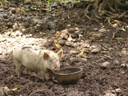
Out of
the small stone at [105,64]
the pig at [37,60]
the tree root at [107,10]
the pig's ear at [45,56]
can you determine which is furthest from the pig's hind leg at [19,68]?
the tree root at [107,10]

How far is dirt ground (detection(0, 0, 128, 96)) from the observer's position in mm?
5055

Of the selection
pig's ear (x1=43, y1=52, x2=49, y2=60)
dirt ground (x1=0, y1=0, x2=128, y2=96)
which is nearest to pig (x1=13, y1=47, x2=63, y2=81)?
pig's ear (x1=43, y1=52, x2=49, y2=60)

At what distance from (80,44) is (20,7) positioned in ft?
18.5

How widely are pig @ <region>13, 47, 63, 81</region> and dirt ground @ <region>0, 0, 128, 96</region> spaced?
0.27 metres

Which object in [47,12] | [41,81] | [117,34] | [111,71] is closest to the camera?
[41,81]

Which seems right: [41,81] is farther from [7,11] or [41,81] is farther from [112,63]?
[7,11]

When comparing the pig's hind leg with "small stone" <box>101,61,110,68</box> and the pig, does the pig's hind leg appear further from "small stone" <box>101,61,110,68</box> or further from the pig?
"small stone" <box>101,61,110,68</box>

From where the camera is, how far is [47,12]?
11.4m

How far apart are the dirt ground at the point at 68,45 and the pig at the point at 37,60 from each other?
27cm

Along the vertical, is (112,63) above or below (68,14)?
below

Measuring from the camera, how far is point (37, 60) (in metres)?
5.34

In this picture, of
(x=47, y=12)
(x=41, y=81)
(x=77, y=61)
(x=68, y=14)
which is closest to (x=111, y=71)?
(x=77, y=61)

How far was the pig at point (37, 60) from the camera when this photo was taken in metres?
5.07

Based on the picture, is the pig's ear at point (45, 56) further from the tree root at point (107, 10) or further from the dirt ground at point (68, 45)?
the tree root at point (107, 10)
